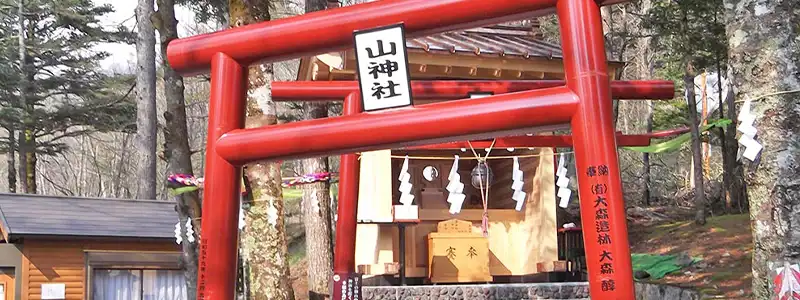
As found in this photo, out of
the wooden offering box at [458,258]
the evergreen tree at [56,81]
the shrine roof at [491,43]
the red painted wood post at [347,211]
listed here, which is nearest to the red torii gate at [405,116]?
the red painted wood post at [347,211]

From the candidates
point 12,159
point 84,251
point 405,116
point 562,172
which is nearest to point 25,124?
point 12,159

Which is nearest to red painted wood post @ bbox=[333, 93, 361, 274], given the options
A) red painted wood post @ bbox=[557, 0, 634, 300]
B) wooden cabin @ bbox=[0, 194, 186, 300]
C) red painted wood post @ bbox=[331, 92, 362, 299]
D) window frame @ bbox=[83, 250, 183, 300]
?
red painted wood post @ bbox=[331, 92, 362, 299]

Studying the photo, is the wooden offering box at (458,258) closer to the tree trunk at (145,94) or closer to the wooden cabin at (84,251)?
the wooden cabin at (84,251)

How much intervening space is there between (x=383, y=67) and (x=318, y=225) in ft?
27.3

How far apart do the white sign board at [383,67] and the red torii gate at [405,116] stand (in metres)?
0.06

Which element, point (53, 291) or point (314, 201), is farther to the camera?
point (53, 291)

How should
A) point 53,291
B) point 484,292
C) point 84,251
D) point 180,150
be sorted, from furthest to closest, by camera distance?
point 84,251 → point 53,291 → point 180,150 → point 484,292

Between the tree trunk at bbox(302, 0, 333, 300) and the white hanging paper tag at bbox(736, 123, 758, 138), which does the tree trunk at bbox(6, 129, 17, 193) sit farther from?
the white hanging paper tag at bbox(736, 123, 758, 138)

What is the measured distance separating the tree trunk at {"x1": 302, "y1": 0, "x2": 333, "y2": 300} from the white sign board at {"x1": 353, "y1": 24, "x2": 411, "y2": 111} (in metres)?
8.02

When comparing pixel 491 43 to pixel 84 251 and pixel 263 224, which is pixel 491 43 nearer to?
pixel 263 224

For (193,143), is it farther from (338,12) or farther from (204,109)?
(338,12)

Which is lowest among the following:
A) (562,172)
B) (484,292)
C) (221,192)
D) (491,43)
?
(484,292)

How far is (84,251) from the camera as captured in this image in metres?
13.3

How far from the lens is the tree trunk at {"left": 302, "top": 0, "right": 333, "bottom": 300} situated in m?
12.3
